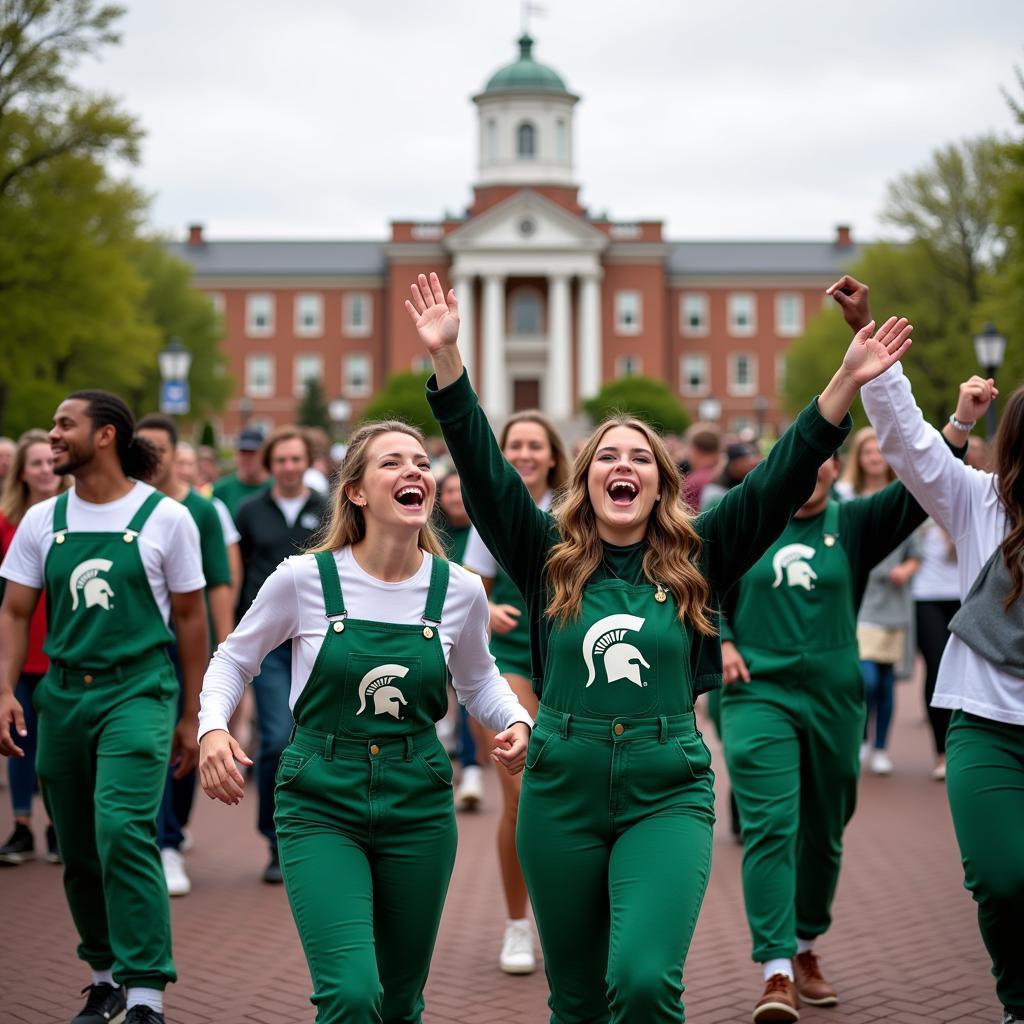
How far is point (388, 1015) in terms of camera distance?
167 inches

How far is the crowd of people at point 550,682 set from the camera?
13.6 ft

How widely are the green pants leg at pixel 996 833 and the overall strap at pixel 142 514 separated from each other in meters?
2.94

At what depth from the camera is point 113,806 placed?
17.4 ft

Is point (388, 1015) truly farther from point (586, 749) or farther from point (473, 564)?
point (473, 564)

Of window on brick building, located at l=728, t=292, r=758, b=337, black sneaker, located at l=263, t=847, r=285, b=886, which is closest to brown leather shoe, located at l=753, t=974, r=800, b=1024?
black sneaker, located at l=263, t=847, r=285, b=886

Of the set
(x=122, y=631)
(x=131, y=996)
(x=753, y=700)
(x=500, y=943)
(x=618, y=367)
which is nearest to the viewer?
(x=131, y=996)

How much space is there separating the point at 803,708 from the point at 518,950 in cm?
161

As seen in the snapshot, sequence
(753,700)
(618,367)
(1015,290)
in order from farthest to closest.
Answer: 1. (618,367)
2. (1015,290)
3. (753,700)

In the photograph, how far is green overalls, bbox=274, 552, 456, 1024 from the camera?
4133 mm

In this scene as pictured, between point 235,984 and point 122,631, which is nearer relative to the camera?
point 122,631

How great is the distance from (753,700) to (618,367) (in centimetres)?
7435

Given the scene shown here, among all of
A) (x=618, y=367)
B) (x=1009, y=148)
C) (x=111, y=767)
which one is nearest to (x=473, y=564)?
(x=111, y=767)

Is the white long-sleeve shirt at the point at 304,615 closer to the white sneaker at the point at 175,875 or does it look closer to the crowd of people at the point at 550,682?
the crowd of people at the point at 550,682

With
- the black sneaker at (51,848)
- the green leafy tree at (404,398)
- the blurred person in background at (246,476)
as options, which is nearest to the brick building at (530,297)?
the green leafy tree at (404,398)
